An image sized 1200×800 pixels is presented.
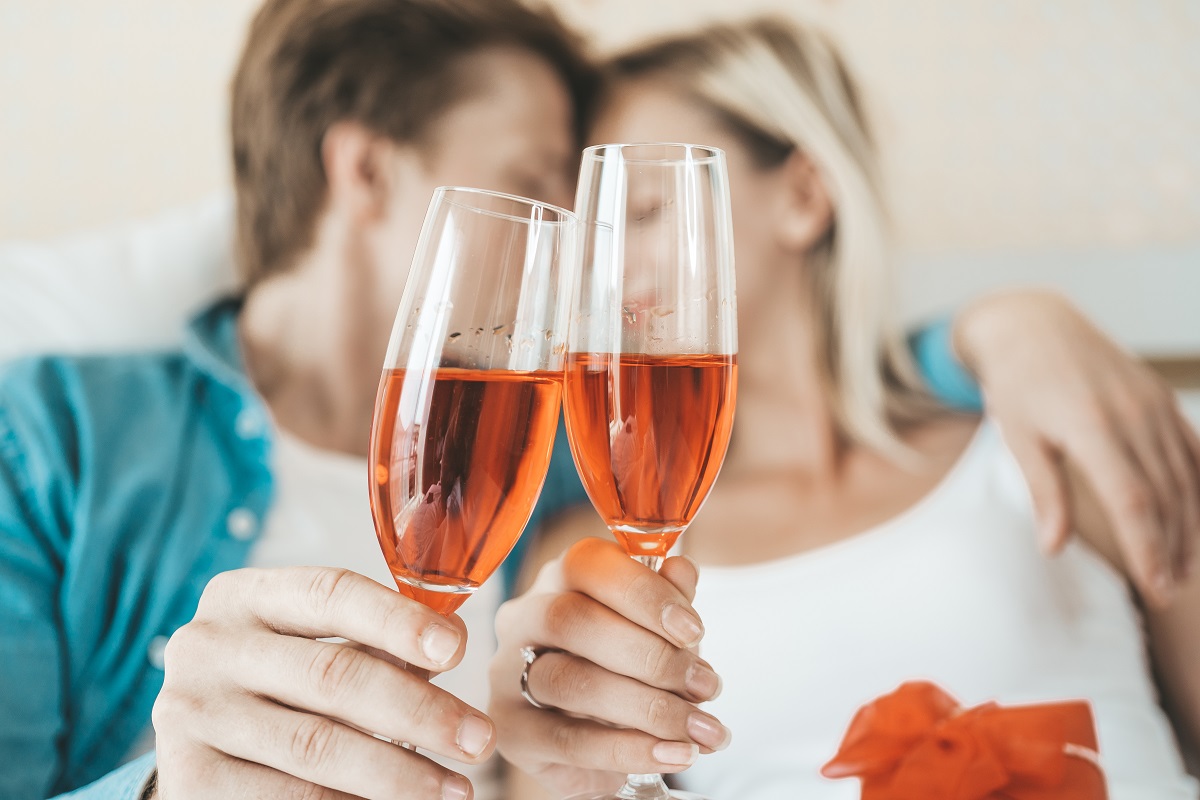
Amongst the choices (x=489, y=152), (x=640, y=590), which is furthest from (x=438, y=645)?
(x=489, y=152)

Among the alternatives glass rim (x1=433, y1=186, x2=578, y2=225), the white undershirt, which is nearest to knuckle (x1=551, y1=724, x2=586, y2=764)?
glass rim (x1=433, y1=186, x2=578, y2=225)

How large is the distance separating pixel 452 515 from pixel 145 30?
144 centimetres

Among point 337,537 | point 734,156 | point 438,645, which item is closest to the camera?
point 438,645

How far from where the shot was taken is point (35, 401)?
3.54 ft

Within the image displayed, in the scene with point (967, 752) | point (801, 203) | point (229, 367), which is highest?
point (801, 203)

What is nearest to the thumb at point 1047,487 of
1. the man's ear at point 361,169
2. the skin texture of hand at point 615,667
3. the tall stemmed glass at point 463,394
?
the skin texture of hand at point 615,667

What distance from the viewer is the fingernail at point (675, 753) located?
1.77 feet

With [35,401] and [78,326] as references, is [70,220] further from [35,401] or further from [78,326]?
[35,401]

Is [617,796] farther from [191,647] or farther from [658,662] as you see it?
[191,647]

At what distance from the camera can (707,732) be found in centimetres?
54

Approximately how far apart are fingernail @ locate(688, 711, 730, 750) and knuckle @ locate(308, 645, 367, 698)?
8.3 inches

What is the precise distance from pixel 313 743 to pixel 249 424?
0.76 meters

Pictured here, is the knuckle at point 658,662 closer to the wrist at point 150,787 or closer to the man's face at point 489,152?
the wrist at point 150,787

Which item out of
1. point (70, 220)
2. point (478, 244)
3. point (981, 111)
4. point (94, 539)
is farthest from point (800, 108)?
point (70, 220)
